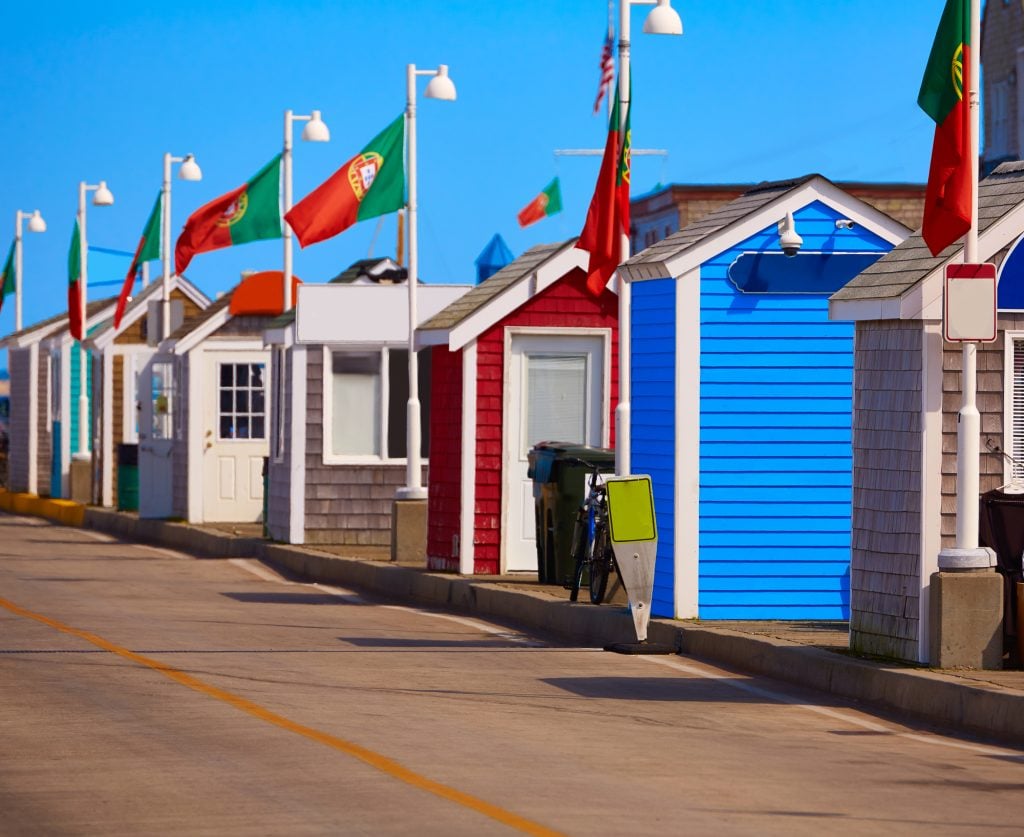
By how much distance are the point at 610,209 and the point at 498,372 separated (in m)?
3.85

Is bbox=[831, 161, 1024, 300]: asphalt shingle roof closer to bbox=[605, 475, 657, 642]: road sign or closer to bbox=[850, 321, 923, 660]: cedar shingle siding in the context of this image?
bbox=[850, 321, 923, 660]: cedar shingle siding

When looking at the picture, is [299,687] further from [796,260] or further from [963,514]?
[796,260]

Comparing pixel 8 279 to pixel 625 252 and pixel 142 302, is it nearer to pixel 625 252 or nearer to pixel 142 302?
pixel 142 302

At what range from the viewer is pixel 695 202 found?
5625 centimetres

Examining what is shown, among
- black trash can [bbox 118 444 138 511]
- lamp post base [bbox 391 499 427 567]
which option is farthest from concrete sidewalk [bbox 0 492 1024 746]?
black trash can [bbox 118 444 138 511]

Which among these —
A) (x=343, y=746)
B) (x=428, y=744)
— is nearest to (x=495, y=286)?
(x=428, y=744)

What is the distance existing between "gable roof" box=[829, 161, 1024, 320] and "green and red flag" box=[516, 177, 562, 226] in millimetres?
20766

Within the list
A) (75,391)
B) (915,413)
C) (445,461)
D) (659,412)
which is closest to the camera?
(915,413)

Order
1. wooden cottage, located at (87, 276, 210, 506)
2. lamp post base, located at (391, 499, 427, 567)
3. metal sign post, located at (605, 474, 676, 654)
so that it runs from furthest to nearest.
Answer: wooden cottage, located at (87, 276, 210, 506)
lamp post base, located at (391, 499, 427, 567)
metal sign post, located at (605, 474, 676, 654)

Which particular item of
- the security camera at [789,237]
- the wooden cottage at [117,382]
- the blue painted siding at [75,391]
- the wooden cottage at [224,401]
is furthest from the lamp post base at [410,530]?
the blue painted siding at [75,391]

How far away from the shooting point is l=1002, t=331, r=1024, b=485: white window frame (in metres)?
14.1

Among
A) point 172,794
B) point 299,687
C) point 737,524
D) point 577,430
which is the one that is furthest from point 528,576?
point 172,794

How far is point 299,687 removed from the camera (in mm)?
13258

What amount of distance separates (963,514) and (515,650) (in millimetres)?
4269
